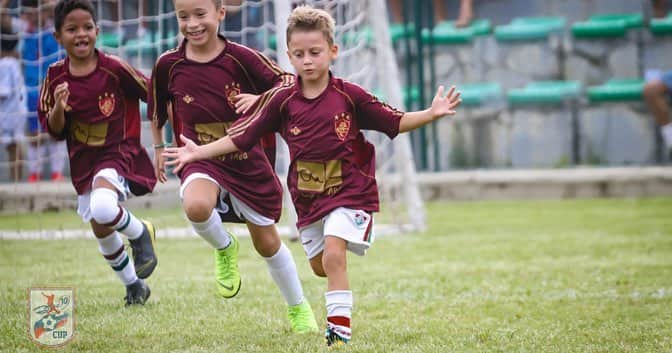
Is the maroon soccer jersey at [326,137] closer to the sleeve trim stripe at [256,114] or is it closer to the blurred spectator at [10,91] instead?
the sleeve trim stripe at [256,114]

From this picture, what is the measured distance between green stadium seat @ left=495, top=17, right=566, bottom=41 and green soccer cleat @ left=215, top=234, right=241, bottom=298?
8743mm

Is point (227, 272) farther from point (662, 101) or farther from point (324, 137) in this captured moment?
point (662, 101)

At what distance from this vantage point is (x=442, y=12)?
538 inches

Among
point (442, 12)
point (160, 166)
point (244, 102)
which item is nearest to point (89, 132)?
point (160, 166)

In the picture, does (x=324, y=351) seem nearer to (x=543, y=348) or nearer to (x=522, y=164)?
(x=543, y=348)

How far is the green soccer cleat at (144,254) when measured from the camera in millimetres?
5398

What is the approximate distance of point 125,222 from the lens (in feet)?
17.9

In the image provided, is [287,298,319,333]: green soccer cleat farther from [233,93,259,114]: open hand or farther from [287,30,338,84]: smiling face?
[287,30,338,84]: smiling face

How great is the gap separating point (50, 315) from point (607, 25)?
388 inches

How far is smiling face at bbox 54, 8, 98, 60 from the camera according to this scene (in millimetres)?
5410

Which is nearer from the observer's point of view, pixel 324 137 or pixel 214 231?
pixel 324 137

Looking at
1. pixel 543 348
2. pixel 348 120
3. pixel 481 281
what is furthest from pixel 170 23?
pixel 543 348

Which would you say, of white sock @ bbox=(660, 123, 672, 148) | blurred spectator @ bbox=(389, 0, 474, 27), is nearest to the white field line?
white sock @ bbox=(660, 123, 672, 148)

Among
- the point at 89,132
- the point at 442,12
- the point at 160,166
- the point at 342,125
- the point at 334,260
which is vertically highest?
the point at 442,12
